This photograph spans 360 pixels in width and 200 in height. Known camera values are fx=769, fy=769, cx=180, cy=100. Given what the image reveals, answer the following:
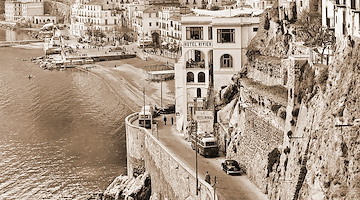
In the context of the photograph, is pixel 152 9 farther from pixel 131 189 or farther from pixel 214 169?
pixel 214 169

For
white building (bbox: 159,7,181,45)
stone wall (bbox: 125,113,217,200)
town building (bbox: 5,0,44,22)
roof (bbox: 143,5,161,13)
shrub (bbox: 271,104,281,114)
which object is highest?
town building (bbox: 5,0,44,22)

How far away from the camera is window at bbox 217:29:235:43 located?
46438 mm

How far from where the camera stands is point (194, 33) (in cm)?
4891

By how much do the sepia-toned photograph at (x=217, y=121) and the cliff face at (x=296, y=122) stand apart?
0.07 metres

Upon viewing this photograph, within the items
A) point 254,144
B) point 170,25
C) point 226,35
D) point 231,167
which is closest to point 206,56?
point 226,35

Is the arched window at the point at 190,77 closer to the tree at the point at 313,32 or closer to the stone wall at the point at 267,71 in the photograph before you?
the stone wall at the point at 267,71

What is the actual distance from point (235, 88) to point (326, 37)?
40.1 ft

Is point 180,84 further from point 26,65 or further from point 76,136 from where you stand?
point 26,65

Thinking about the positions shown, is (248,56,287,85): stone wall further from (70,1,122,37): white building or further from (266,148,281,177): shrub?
(70,1,122,37): white building

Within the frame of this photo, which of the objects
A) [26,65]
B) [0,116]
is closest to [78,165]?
[0,116]

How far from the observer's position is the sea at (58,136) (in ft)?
167

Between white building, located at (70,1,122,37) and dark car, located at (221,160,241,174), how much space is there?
3814 inches

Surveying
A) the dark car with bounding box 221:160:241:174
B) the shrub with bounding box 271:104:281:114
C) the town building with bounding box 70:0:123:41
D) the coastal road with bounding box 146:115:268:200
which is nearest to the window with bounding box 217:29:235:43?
the coastal road with bounding box 146:115:268:200

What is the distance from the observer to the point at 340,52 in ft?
95.2
